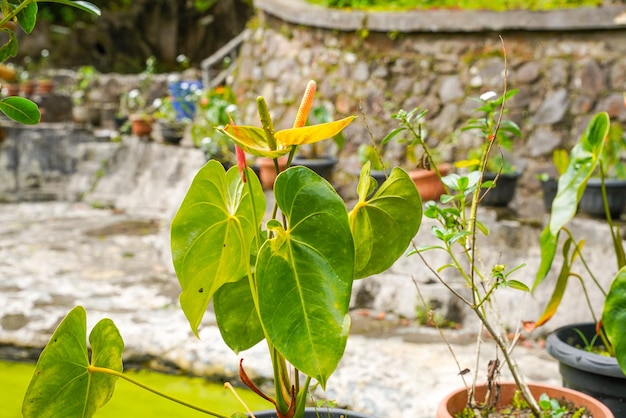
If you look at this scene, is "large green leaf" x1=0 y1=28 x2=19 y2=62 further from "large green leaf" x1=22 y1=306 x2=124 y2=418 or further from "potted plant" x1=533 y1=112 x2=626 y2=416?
"potted plant" x1=533 y1=112 x2=626 y2=416

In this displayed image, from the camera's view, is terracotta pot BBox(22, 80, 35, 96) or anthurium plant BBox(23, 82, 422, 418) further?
terracotta pot BBox(22, 80, 35, 96)

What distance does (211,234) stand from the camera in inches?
52.2

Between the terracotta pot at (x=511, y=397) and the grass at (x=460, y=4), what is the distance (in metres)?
2.89

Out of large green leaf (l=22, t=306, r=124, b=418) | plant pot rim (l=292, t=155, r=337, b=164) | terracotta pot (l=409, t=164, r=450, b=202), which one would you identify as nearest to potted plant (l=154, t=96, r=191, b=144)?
plant pot rim (l=292, t=155, r=337, b=164)

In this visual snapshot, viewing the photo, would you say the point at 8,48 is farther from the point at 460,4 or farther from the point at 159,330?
the point at 460,4

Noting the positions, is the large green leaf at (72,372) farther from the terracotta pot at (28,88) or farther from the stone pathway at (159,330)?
the terracotta pot at (28,88)

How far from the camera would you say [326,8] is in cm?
502

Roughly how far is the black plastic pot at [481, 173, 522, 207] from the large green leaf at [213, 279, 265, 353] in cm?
240

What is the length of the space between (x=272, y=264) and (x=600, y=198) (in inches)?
94.4

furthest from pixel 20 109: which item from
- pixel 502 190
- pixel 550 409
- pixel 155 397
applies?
pixel 502 190

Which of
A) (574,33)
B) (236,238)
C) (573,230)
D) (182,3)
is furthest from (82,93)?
(236,238)

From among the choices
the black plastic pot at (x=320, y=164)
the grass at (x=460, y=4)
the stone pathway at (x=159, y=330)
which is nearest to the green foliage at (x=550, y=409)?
the stone pathway at (x=159, y=330)

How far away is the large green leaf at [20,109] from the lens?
122 centimetres

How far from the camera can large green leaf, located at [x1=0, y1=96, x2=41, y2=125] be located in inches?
48.1
